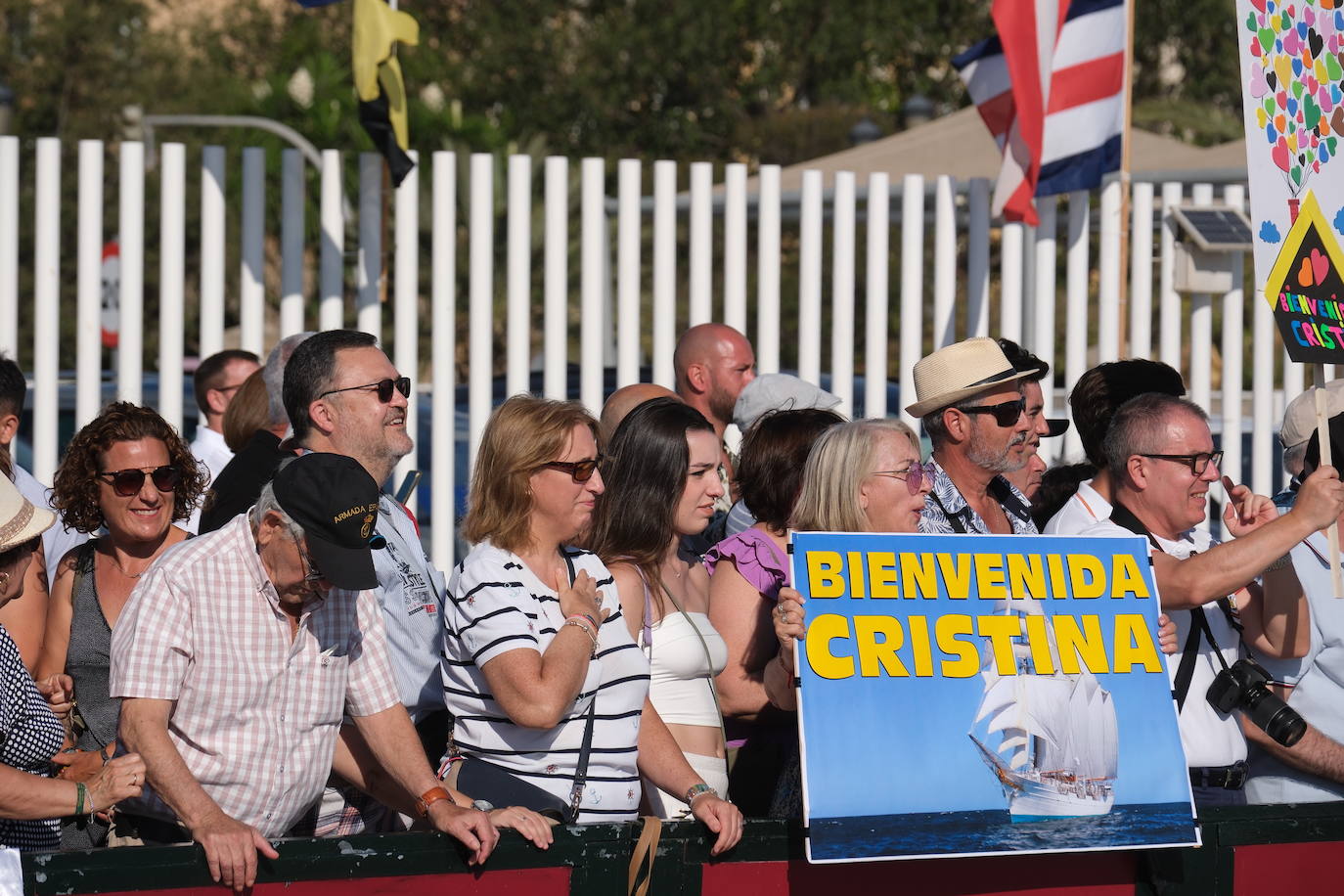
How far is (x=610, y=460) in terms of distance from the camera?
4.71 metres

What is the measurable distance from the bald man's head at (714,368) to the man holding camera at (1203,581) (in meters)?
2.43

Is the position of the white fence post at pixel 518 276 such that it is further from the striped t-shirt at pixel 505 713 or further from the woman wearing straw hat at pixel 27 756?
the woman wearing straw hat at pixel 27 756

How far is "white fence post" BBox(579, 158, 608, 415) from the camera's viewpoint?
311 inches

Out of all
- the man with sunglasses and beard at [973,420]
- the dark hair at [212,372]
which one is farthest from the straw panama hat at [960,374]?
the dark hair at [212,372]

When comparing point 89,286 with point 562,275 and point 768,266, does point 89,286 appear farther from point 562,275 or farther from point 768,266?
point 768,266

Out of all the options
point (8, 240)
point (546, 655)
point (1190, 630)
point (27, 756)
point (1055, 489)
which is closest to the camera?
point (27, 756)

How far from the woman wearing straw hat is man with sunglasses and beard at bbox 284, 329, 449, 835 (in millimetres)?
1084

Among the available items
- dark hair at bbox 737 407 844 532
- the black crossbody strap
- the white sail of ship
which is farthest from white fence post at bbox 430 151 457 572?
Answer: the white sail of ship

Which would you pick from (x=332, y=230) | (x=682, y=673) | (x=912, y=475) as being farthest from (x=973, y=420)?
(x=332, y=230)

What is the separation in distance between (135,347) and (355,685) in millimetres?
3989

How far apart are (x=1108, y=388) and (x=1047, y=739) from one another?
1757mm

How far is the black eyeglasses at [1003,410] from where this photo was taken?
5145 mm

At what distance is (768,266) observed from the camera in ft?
26.6

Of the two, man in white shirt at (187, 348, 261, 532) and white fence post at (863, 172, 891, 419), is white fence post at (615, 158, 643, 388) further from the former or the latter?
man in white shirt at (187, 348, 261, 532)
